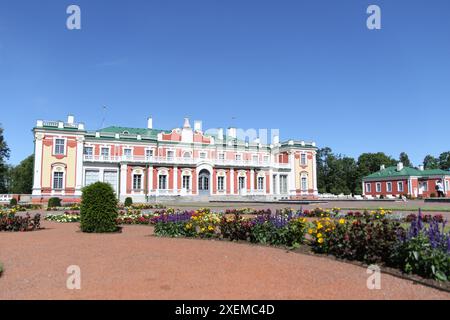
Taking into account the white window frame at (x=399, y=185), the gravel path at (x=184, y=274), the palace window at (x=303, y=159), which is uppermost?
the palace window at (x=303, y=159)

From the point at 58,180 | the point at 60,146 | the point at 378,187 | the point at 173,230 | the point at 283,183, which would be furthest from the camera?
the point at 378,187

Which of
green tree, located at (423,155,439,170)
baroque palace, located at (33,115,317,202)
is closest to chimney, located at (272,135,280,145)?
baroque palace, located at (33,115,317,202)

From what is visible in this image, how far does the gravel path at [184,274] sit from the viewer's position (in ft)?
16.2

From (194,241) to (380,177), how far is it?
55.8 meters

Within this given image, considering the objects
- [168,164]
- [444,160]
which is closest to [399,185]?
[168,164]

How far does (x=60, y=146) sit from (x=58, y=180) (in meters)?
3.64

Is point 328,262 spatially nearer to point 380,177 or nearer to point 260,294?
point 260,294

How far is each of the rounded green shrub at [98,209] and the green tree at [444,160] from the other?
102 meters

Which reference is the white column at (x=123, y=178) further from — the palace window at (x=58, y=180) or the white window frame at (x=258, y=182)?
the white window frame at (x=258, y=182)

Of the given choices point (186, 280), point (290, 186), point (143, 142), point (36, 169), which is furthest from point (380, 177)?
point (186, 280)

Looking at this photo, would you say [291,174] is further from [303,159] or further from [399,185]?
[399,185]

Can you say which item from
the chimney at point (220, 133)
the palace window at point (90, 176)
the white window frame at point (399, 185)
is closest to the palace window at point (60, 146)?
the palace window at point (90, 176)

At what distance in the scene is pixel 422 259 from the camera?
5625 millimetres

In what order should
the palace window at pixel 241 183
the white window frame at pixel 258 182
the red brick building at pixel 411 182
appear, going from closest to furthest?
the palace window at pixel 241 183, the white window frame at pixel 258 182, the red brick building at pixel 411 182
